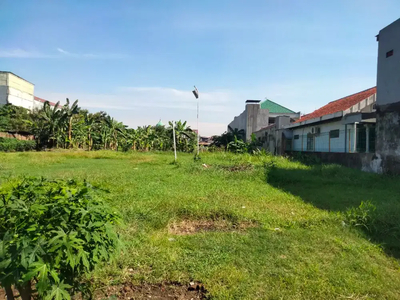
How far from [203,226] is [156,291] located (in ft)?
6.55

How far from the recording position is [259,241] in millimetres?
3900

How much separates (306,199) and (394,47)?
20.5ft

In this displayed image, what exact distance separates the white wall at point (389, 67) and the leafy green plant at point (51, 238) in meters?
9.85

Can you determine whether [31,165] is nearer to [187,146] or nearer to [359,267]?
[359,267]

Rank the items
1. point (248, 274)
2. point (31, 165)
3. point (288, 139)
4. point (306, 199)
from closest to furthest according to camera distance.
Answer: point (248, 274) < point (306, 199) < point (31, 165) < point (288, 139)

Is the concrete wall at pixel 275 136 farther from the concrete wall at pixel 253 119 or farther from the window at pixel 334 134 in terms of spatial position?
the window at pixel 334 134

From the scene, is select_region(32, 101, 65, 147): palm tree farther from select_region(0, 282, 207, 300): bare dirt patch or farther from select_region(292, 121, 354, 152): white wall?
select_region(0, 282, 207, 300): bare dirt patch

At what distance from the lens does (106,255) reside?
194 centimetres

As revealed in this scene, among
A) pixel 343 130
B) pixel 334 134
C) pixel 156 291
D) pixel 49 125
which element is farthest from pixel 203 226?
pixel 49 125

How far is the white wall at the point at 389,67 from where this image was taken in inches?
366

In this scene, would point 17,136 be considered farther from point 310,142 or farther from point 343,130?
point 343,130

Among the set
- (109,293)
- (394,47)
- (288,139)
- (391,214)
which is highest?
(394,47)

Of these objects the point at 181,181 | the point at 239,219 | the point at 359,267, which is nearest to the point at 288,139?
the point at 181,181

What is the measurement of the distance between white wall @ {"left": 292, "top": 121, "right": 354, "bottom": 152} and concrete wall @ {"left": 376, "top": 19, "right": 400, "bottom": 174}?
104 inches
